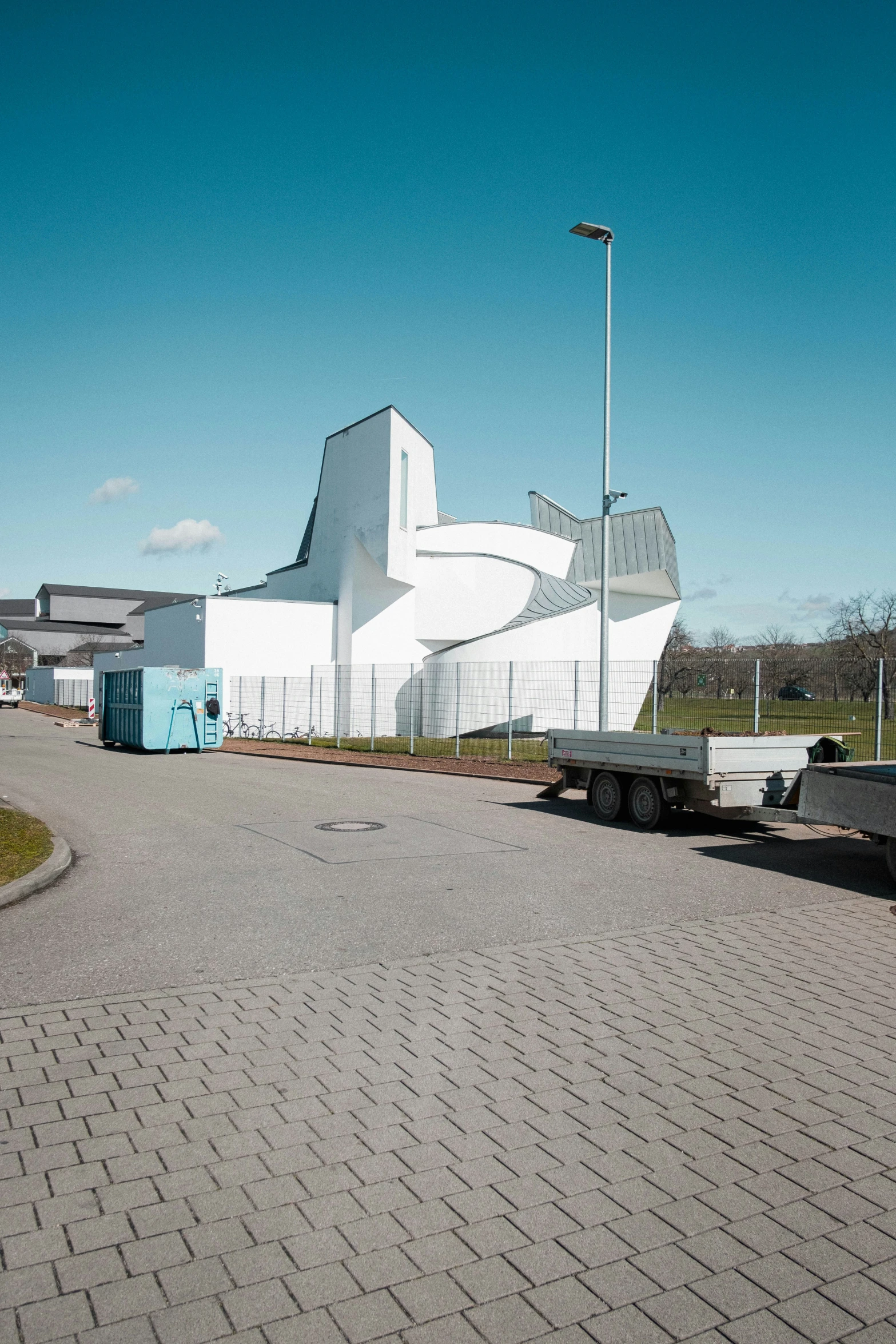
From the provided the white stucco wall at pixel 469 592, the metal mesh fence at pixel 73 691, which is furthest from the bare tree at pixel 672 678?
the metal mesh fence at pixel 73 691

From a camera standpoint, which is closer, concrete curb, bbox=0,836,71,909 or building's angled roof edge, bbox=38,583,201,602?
concrete curb, bbox=0,836,71,909

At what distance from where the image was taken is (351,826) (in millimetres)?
12148

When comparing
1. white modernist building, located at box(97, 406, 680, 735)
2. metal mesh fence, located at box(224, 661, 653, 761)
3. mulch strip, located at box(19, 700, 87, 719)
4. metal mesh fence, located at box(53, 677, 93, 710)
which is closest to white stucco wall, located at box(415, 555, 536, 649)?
white modernist building, located at box(97, 406, 680, 735)

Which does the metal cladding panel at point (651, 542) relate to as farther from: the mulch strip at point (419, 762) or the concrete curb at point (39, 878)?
the concrete curb at point (39, 878)

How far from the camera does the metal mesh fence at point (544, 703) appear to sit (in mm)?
17875

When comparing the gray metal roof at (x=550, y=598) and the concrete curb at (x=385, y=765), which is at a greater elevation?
the gray metal roof at (x=550, y=598)

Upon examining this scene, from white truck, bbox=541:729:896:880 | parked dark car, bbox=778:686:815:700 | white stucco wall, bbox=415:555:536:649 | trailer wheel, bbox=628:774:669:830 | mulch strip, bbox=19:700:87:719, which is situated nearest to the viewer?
white truck, bbox=541:729:896:880

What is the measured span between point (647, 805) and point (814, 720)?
685 centimetres

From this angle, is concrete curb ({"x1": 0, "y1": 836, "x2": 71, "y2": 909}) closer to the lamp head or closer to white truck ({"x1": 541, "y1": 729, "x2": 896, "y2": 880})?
white truck ({"x1": 541, "y1": 729, "x2": 896, "y2": 880})

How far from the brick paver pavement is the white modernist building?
27910 mm

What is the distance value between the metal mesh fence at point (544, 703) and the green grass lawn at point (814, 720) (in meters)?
0.03

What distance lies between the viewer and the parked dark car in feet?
60.0

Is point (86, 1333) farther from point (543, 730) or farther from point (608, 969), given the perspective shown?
point (543, 730)

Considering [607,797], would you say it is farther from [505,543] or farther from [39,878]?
[505,543]
